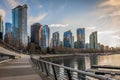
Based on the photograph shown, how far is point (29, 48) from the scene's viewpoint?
156750 millimetres

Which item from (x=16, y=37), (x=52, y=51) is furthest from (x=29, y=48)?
(x=16, y=37)

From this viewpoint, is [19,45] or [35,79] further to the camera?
[19,45]

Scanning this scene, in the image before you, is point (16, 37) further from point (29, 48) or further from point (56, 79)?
point (56, 79)

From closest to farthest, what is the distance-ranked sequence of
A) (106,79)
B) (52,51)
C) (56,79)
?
1. (106,79)
2. (56,79)
3. (52,51)

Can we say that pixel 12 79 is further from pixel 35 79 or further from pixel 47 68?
pixel 47 68

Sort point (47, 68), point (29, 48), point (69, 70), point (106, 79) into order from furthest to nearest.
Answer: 1. point (29, 48)
2. point (47, 68)
3. point (69, 70)
4. point (106, 79)

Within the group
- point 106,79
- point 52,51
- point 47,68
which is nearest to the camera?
point 106,79

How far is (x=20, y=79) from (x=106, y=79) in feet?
28.9

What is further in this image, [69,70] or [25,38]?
[25,38]

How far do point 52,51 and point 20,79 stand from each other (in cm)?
17027

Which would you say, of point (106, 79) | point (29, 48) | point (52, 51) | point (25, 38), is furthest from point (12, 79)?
point (25, 38)

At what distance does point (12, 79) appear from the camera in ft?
44.0

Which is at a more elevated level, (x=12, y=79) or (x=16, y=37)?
(x=16, y=37)

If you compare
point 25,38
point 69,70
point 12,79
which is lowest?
point 12,79
